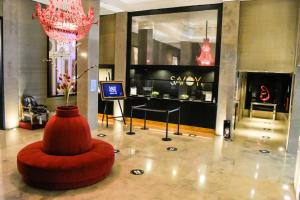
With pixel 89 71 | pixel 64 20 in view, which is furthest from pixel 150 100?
pixel 64 20

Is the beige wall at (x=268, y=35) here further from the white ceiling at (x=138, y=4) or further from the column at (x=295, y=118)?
the white ceiling at (x=138, y=4)

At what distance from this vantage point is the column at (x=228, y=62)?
6.95 meters

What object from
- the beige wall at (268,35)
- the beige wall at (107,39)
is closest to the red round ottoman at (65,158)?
the beige wall at (268,35)

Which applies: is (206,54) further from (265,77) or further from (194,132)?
(265,77)

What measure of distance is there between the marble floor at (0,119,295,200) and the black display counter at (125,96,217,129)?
2.73 ft

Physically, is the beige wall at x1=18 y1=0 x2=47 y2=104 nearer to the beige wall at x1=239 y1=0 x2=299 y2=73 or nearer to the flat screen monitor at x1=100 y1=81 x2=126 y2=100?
the flat screen monitor at x1=100 y1=81 x2=126 y2=100

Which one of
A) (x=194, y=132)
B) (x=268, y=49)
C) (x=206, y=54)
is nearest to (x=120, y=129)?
(x=194, y=132)

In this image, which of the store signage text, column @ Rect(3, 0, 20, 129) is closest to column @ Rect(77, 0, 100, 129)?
column @ Rect(3, 0, 20, 129)

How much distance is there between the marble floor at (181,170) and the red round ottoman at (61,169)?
119 millimetres

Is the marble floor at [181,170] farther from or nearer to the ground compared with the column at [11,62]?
nearer to the ground

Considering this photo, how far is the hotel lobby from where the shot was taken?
12.9 ft

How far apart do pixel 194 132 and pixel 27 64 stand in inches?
223

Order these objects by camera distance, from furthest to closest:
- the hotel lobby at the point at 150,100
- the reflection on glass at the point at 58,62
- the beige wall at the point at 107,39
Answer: the beige wall at the point at 107,39
the reflection on glass at the point at 58,62
the hotel lobby at the point at 150,100

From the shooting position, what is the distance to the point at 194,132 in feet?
25.3
